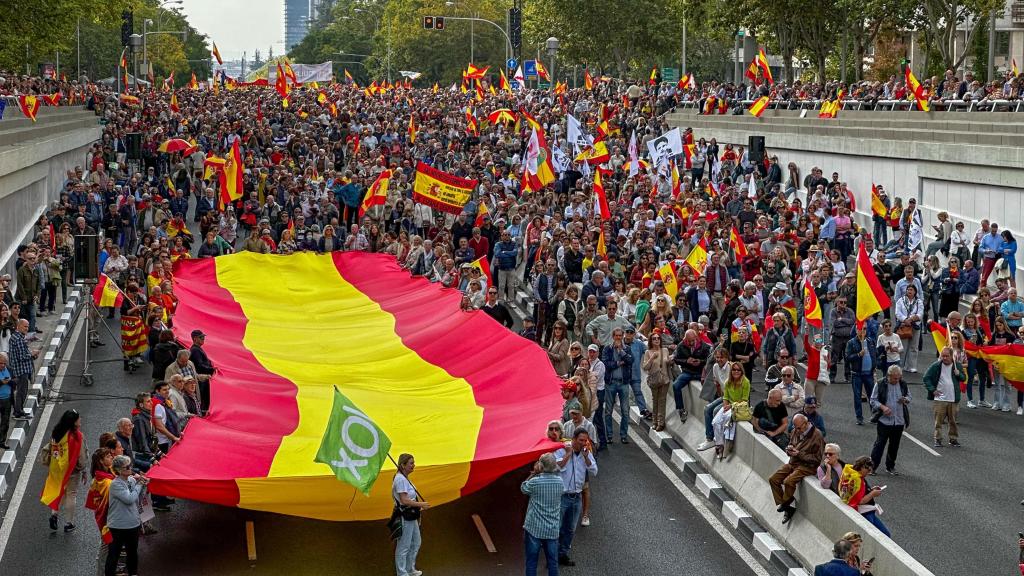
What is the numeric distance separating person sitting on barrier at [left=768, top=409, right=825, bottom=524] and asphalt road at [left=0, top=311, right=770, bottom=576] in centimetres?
77

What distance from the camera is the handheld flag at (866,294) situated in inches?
808

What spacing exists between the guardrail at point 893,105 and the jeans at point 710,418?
63.4 ft

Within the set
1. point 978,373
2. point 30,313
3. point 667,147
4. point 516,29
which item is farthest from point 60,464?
point 516,29

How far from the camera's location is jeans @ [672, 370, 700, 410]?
19.4 meters

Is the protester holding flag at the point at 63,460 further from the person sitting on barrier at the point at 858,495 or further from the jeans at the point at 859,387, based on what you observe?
the jeans at the point at 859,387

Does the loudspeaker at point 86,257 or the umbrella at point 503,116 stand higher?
the umbrella at point 503,116

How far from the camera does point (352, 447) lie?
511 inches

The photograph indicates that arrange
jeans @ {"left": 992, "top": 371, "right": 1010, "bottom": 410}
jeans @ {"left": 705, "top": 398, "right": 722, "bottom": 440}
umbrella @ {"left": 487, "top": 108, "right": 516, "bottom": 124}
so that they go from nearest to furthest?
jeans @ {"left": 705, "top": 398, "right": 722, "bottom": 440}, jeans @ {"left": 992, "top": 371, "right": 1010, "bottom": 410}, umbrella @ {"left": 487, "top": 108, "right": 516, "bottom": 124}

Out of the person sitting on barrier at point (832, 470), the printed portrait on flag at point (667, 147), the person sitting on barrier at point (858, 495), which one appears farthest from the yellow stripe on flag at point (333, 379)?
the printed portrait on flag at point (667, 147)

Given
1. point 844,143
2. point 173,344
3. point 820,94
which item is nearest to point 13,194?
point 173,344

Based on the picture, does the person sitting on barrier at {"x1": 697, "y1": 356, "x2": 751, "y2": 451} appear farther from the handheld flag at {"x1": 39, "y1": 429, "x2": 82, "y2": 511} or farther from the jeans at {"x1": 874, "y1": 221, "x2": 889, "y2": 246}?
the jeans at {"x1": 874, "y1": 221, "x2": 889, "y2": 246}

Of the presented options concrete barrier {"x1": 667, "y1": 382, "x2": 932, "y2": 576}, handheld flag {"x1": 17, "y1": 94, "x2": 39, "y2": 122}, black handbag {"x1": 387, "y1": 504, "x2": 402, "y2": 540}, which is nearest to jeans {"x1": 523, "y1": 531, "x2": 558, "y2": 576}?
black handbag {"x1": 387, "y1": 504, "x2": 402, "y2": 540}

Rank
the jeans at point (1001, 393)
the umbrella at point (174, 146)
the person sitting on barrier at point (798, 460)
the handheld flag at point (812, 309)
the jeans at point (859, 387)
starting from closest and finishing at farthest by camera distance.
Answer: the person sitting on barrier at point (798, 460) → the jeans at point (859, 387) → the jeans at point (1001, 393) → the handheld flag at point (812, 309) → the umbrella at point (174, 146)

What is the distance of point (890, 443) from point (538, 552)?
6.10 meters
